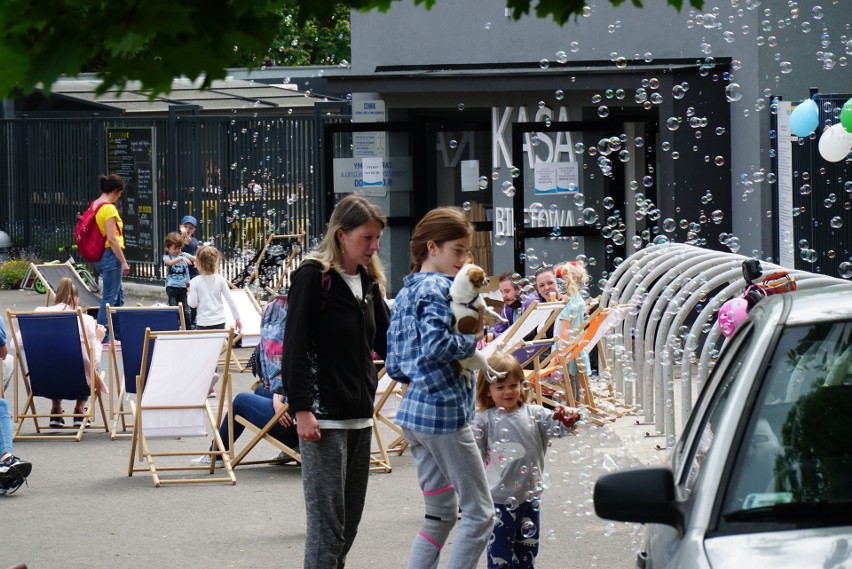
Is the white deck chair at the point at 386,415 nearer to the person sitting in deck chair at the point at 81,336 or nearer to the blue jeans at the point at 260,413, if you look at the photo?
the blue jeans at the point at 260,413

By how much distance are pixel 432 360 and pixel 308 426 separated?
553 mm

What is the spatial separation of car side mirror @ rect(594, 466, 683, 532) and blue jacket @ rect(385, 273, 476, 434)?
78.8 inches

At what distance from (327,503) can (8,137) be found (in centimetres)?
2093

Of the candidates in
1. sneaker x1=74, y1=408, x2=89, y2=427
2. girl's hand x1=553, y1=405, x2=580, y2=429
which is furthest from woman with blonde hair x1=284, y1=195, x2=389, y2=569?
sneaker x1=74, y1=408, x2=89, y2=427

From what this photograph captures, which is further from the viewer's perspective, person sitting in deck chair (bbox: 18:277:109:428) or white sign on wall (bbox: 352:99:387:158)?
white sign on wall (bbox: 352:99:387:158)

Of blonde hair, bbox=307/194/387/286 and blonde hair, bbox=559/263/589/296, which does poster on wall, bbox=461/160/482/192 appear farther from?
blonde hair, bbox=307/194/387/286

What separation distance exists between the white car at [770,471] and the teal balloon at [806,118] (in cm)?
931

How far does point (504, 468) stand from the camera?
227 inches

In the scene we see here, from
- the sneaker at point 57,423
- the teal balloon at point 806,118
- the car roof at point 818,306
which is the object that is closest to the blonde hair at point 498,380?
the car roof at point 818,306

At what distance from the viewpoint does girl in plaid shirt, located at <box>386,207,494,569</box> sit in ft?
17.3

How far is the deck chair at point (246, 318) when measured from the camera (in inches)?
537

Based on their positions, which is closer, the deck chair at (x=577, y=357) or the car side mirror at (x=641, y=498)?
the car side mirror at (x=641, y=498)

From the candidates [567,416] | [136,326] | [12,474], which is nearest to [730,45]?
[136,326]

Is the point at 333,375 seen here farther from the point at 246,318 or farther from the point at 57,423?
the point at 246,318
